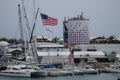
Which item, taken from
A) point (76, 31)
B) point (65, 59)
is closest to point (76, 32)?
point (76, 31)

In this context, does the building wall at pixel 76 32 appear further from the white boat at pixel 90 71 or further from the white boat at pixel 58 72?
the white boat at pixel 58 72

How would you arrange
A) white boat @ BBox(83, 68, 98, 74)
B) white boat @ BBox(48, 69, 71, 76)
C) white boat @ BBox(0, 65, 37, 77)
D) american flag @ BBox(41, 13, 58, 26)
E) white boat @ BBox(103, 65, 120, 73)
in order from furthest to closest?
1. white boat @ BBox(103, 65, 120, 73)
2. white boat @ BBox(83, 68, 98, 74)
3. white boat @ BBox(48, 69, 71, 76)
4. white boat @ BBox(0, 65, 37, 77)
5. american flag @ BBox(41, 13, 58, 26)

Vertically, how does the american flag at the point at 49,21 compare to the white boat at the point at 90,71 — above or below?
above

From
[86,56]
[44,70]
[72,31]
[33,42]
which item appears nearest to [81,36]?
[72,31]

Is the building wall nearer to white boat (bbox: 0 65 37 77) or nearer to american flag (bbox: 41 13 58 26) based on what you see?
white boat (bbox: 0 65 37 77)

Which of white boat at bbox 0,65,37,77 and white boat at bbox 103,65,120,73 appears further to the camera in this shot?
white boat at bbox 103,65,120,73

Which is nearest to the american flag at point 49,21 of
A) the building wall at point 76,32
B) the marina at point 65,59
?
the marina at point 65,59

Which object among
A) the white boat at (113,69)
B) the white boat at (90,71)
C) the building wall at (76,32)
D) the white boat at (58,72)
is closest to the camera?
the white boat at (58,72)

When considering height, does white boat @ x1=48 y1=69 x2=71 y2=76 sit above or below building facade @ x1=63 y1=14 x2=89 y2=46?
below

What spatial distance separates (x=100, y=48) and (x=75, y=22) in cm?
1315

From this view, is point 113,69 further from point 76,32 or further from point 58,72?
point 76,32

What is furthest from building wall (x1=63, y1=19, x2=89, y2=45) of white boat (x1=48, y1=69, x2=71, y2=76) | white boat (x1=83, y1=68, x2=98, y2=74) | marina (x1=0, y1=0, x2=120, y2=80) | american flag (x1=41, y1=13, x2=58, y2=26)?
american flag (x1=41, y1=13, x2=58, y2=26)

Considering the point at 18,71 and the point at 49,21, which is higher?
the point at 49,21

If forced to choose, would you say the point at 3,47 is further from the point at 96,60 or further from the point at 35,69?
the point at 35,69
